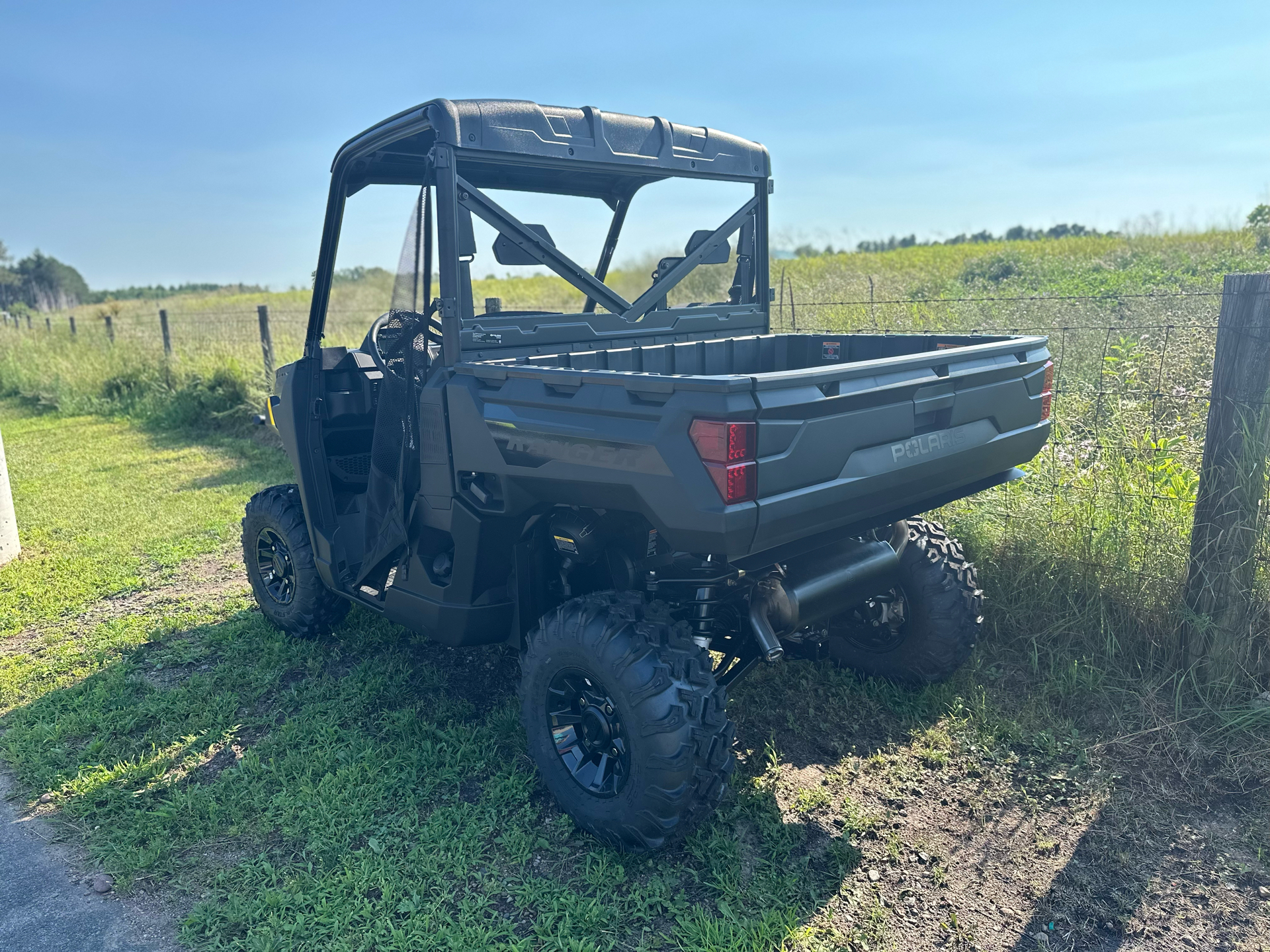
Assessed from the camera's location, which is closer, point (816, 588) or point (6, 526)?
point (816, 588)

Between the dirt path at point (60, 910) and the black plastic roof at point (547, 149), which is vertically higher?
the black plastic roof at point (547, 149)

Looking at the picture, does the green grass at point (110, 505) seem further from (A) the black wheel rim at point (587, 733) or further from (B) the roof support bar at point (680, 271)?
(B) the roof support bar at point (680, 271)

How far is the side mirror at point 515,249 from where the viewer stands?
3227 millimetres

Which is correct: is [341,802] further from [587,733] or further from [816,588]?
[816,588]

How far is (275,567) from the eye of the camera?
4.52 metres

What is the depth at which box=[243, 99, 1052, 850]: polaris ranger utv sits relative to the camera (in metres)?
2.44

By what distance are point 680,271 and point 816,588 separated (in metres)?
1.47

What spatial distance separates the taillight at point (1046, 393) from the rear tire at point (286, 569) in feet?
10.5

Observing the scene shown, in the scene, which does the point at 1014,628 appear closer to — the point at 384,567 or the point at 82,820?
the point at 384,567

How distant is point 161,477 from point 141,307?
2439cm

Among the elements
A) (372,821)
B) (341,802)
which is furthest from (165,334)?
(372,821)

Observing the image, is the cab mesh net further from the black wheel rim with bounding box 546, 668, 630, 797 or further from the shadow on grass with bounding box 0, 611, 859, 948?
the black wheel rim with bounding box 546, 668, 630, 797

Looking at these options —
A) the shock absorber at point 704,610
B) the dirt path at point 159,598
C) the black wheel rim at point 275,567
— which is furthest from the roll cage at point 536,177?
the dirt path at point 159,598

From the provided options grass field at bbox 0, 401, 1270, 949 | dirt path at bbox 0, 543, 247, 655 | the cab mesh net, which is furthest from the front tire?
dirt path at bbox 0, 543, 247, 655
